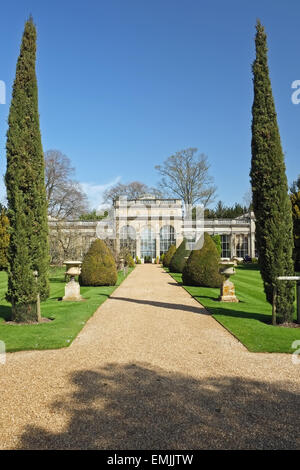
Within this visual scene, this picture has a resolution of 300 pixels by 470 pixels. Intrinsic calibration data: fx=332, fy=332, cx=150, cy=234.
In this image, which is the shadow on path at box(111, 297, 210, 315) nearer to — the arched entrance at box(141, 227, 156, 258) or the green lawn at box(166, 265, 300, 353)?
the green lawn at box(166, 265, 300, 353)

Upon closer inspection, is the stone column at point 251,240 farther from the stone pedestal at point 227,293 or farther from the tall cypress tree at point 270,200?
the tall cypress tree at point 270,200

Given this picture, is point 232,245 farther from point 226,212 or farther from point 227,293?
point 227,293

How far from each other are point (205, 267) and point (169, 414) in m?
11.0

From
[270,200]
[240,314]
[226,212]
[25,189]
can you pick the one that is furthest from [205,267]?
[226,212]

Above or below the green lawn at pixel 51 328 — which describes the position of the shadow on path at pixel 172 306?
below

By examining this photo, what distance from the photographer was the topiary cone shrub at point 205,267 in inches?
539

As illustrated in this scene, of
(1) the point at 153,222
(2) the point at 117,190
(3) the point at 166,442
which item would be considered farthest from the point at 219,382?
(2) the point at 117,190

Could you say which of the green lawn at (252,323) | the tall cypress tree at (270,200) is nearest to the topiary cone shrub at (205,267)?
the green lawn at (252,323)

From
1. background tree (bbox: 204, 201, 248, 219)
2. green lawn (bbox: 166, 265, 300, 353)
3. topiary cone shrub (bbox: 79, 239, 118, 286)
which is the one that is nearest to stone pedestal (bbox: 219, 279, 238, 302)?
green lawn (bbox: 166, 265, 300, 353)

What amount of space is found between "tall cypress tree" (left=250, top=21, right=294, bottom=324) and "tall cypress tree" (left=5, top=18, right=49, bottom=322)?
5.04 m

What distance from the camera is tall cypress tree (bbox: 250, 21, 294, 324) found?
7.27m

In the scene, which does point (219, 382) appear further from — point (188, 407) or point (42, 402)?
point (42, 402)

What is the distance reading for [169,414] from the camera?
3176 millimetres

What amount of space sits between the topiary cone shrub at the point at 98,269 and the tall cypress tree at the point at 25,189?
7.14m
